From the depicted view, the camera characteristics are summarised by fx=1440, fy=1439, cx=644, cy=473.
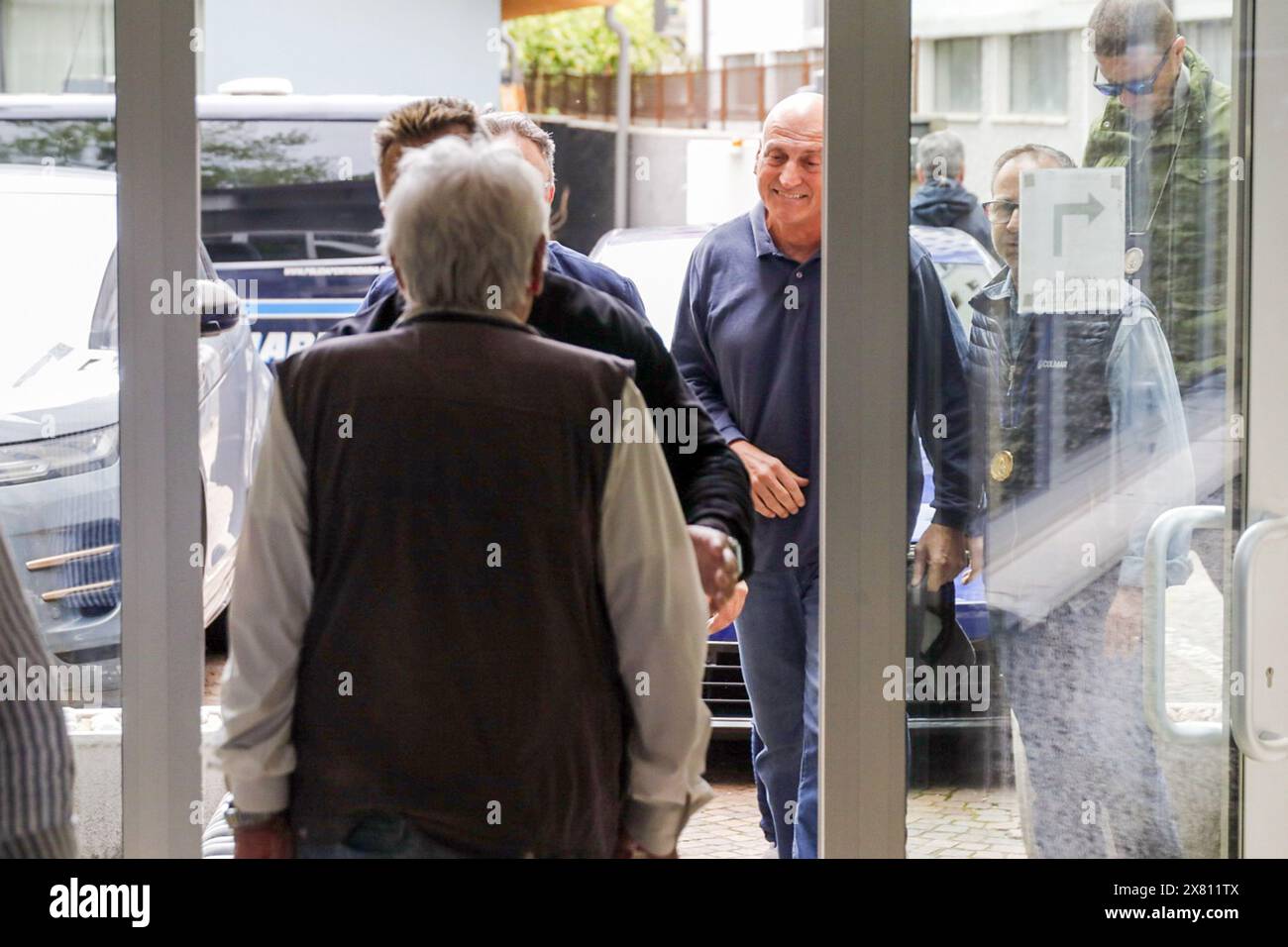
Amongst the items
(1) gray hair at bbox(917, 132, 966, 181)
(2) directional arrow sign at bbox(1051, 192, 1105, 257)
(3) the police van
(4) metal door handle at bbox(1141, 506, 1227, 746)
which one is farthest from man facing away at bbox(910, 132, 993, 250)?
(3) the police van

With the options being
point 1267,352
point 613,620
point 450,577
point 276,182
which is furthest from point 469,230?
point 1267,352

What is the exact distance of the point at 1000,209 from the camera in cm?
225

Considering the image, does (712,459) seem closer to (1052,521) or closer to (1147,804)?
(1052,521)

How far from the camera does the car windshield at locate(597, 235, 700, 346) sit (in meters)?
2.38

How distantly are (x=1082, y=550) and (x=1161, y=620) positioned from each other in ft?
0.54

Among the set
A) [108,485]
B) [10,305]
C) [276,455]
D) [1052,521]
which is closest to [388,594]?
[276,455]

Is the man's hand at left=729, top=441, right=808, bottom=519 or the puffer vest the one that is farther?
the man's hand at left=729, top=441, right=808, bottom=519

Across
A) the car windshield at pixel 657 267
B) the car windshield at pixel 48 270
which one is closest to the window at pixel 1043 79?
the car windshield at pixel 657 267

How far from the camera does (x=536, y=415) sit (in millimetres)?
2107

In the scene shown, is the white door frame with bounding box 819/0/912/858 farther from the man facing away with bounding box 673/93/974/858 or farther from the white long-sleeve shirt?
the white long-sleeve shirt

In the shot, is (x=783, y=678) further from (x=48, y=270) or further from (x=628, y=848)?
(x=48, y=270)

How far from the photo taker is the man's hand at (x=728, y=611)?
89.8 inches

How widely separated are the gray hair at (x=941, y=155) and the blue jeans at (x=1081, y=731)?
0.69 meters
